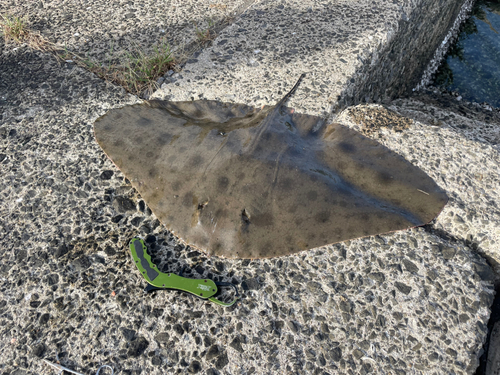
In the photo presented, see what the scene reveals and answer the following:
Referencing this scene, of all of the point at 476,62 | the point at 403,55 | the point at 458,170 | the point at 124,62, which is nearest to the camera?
the point at 458,170

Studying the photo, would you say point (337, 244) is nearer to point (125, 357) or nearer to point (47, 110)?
point (125, 357)

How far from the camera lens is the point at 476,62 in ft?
19.9

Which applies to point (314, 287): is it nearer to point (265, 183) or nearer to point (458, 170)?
point (265, 183)

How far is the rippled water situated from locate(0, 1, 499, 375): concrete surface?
3.49 meters

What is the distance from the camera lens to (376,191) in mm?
2439

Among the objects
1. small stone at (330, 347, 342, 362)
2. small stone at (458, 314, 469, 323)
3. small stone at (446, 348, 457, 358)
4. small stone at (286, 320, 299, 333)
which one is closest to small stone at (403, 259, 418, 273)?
small stone at (458, 314, 469, 323)

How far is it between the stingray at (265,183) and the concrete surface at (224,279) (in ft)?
0.50

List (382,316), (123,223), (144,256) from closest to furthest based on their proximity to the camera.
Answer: (382,316)
(144,256)
(123,223)

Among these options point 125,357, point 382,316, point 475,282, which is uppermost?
point 475,282

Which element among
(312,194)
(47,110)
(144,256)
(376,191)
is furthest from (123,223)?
(376,191)

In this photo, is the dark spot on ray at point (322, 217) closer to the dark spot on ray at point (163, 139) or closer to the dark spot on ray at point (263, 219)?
the dark spot on ray at point (263, 219)

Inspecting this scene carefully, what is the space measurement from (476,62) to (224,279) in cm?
622

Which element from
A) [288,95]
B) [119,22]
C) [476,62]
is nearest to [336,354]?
[288,95]

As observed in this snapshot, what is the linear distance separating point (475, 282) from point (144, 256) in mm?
2064
